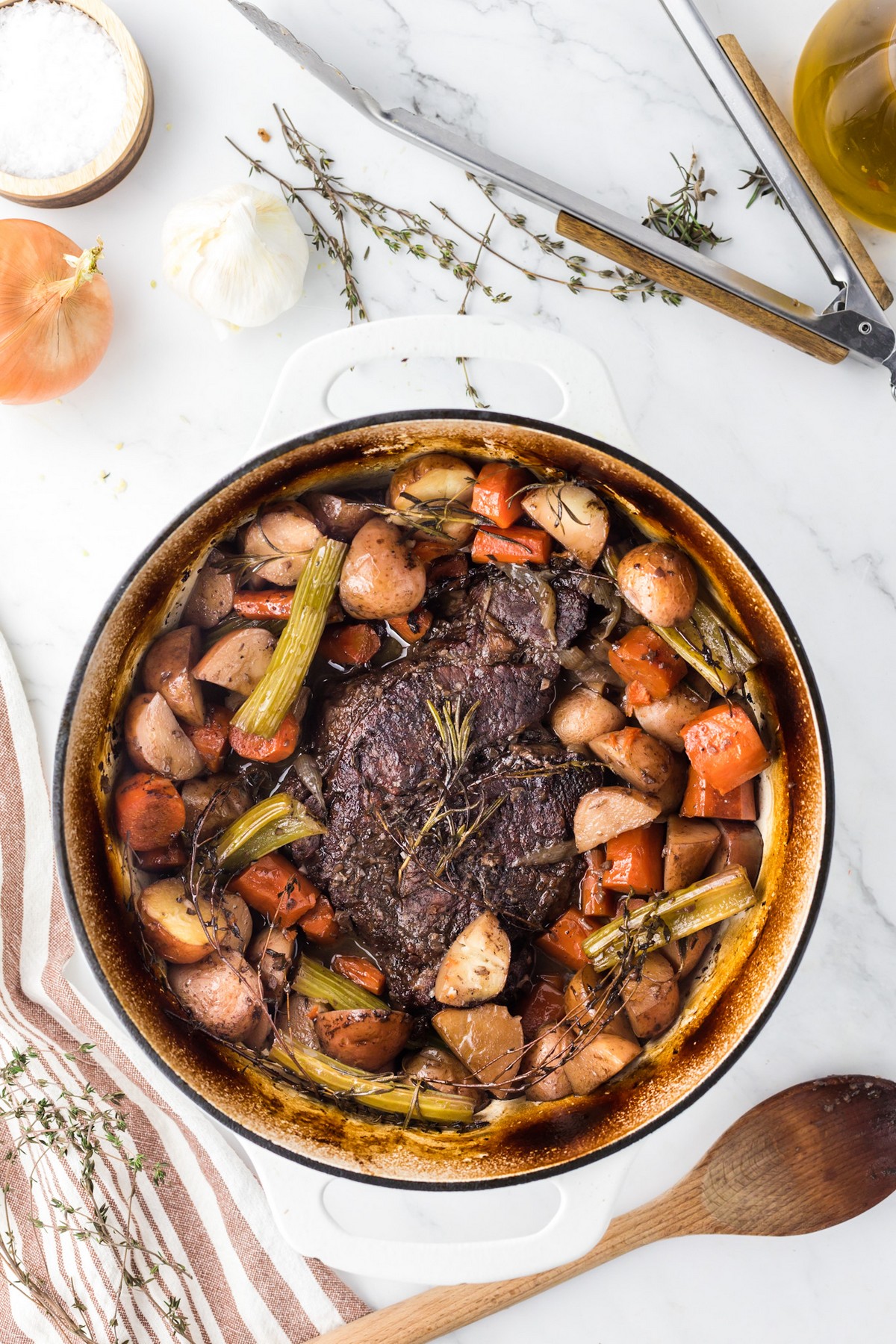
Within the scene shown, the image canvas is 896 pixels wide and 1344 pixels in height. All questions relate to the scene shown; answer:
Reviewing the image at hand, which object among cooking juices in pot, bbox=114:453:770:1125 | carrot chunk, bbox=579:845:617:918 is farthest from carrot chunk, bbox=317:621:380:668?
carrot chunk, bbox=579:845:617:918

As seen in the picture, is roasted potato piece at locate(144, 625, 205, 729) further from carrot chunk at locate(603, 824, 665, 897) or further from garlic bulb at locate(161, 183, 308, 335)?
carrot chunk at locate(603, 824, 665, 897)

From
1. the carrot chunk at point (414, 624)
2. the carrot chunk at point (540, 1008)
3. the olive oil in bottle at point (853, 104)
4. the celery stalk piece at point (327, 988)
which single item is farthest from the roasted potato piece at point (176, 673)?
the olive oil in bottle at point (853, 104)

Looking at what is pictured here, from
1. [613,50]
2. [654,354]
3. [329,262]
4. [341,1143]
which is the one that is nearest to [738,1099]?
[341,1143]

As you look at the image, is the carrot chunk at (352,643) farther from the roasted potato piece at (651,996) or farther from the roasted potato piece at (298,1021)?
the roasted potato piece at (651,996)

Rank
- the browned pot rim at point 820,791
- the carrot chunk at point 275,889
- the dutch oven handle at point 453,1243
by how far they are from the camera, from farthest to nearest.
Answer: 1. the carrot chunk at point 275,889
2. the dutch oven handle at point 453,1243
3. the browned pot rim at point 820,791

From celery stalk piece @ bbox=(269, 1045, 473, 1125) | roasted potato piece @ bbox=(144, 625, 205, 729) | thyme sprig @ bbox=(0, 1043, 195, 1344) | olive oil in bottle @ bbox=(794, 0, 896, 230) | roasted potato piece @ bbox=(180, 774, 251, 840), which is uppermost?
olive oil in bottle @ bbox=(794, 0, 896, 230)

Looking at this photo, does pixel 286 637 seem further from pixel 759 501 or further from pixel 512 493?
pixel 759 501
